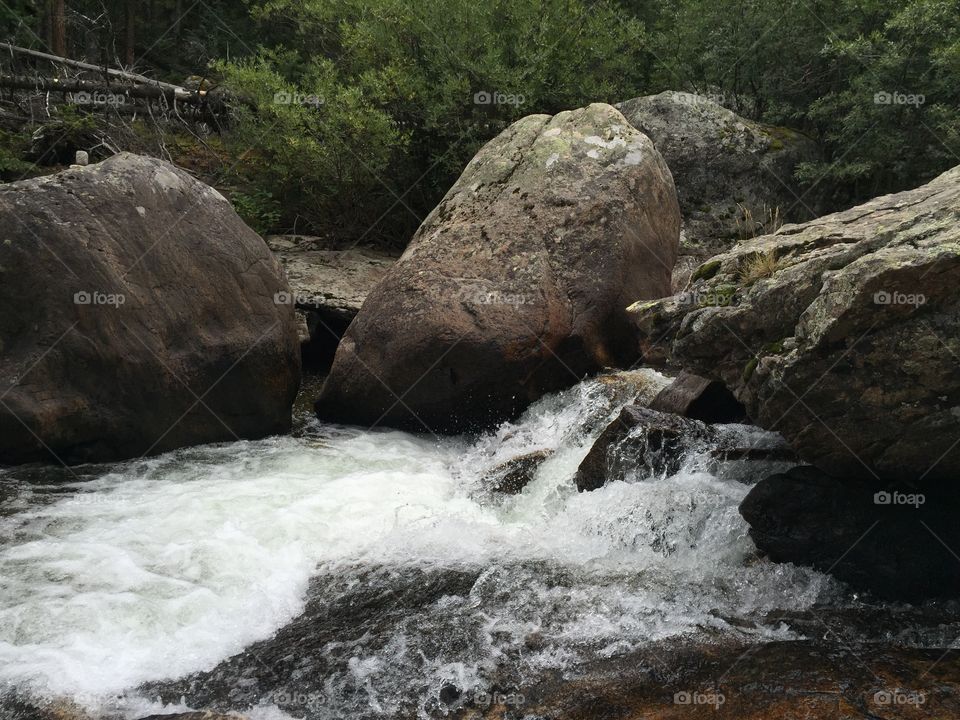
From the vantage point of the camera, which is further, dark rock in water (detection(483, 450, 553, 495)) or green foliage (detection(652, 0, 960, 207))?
green foliage (detection(652, 0, 960, 207))

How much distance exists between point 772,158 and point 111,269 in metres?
10.5

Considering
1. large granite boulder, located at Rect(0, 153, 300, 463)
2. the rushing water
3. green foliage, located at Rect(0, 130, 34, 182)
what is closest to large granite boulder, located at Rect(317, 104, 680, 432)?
large granite boulder, located at Rect(0, 153, 300, 463)

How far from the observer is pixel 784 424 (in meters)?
4.97

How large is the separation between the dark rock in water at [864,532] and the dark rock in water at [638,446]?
3.42ft

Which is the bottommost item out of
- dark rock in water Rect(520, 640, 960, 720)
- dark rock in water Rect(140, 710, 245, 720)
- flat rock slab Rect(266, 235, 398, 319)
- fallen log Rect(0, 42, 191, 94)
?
dark rock in water Rect(140, 710, 245, 720)

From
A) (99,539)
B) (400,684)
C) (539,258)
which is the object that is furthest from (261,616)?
(539,258)

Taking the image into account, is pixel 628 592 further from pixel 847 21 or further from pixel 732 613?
pixel 847 21

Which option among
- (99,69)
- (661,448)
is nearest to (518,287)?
(661,448)

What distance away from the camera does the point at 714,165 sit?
14.1 m

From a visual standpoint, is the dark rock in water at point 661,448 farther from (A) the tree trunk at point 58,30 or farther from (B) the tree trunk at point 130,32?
(B) the tree trunk at point 130,32

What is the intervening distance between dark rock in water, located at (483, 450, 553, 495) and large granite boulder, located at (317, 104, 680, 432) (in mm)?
1287

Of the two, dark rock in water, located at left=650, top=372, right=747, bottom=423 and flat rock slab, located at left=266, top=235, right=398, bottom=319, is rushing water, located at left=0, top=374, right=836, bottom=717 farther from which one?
flat rock slab, located at left=266, top=235, right=398, bottom=319

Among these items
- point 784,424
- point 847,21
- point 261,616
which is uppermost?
point 847,21

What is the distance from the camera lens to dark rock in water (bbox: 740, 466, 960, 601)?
494 centimetres
